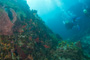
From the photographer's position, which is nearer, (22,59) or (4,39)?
(22,59)

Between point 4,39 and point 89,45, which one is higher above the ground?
point 89,45

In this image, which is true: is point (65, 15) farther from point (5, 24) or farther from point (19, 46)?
point (19, 46)

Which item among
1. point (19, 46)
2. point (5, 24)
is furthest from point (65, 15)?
point (19, 46)

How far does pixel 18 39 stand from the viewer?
446 centimetres

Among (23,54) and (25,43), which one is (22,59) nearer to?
(23,54)

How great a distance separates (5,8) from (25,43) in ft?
8.25

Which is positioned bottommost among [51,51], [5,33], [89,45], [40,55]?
[40,55]

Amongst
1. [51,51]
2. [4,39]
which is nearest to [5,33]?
[4,39]

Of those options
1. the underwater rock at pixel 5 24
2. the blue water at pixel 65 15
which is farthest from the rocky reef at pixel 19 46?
the blue water at pixel 65 15

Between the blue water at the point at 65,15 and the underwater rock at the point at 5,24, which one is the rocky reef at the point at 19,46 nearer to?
the underwater rock at the point at 5,24

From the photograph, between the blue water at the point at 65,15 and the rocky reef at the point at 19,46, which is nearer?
the rocky reef at the point at 19,46

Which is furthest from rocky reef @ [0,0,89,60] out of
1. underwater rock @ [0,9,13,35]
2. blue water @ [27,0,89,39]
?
blue water @ [27,0,89,39]

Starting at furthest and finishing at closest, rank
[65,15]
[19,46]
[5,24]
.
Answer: [65,15], [5,24], [19,46]

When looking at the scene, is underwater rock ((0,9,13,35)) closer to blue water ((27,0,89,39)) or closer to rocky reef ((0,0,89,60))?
rocky reef ((0,0,89,60))
